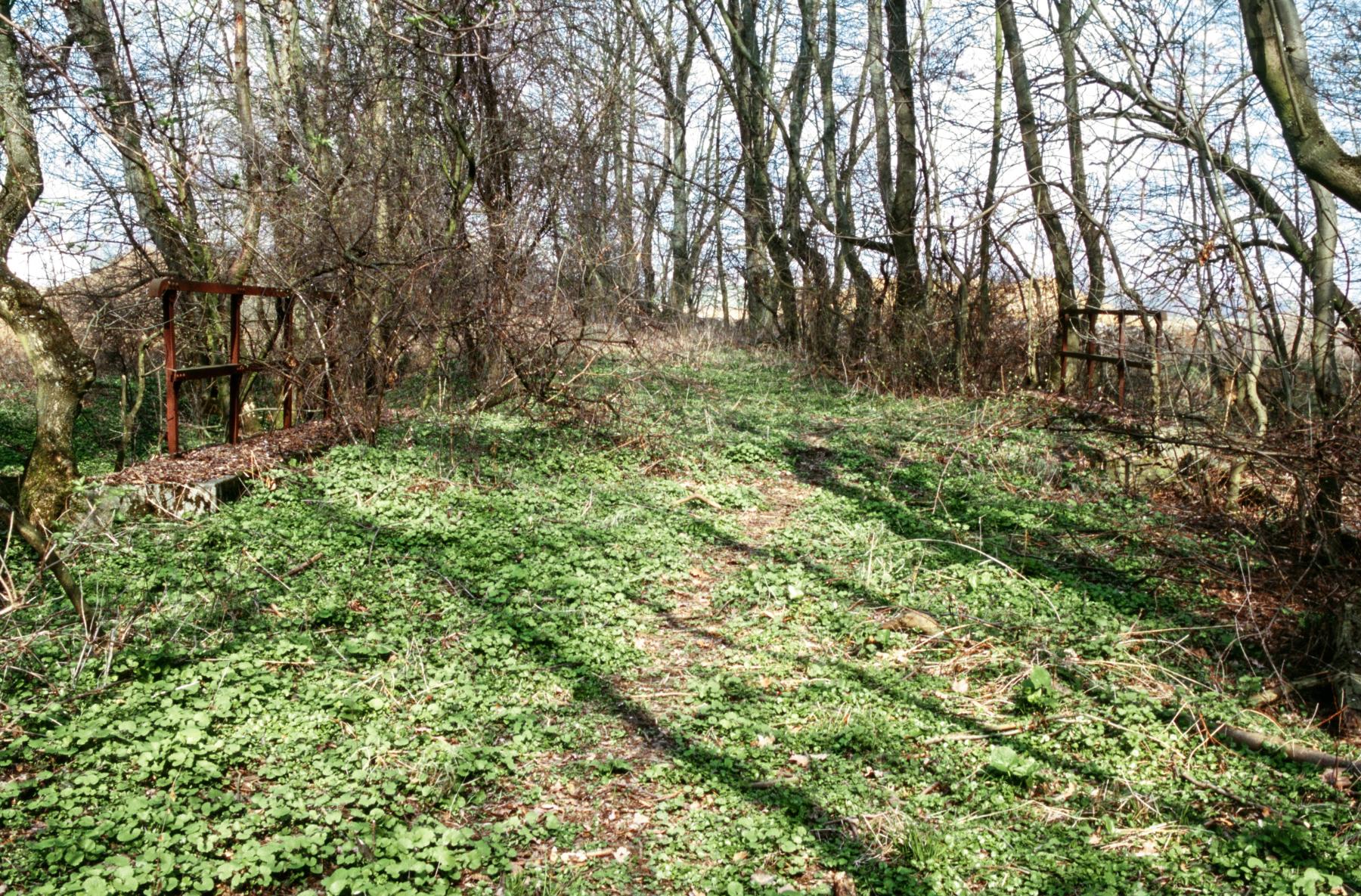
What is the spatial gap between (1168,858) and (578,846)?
2.16 meters

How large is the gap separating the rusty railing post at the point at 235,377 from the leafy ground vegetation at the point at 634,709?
1103 mm

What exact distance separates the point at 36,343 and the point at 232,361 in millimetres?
1463

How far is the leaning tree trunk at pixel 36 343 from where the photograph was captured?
6.23 meters

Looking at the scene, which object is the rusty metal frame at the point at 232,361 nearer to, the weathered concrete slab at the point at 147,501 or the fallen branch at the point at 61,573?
the weathered concrete slab at the point at 147,501

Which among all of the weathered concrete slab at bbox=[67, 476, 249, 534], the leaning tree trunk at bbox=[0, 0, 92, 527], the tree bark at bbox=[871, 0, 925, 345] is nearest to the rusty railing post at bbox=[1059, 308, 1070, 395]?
the tree bark at bbox=[871, 0, 925, 345]

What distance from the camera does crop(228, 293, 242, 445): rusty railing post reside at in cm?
752

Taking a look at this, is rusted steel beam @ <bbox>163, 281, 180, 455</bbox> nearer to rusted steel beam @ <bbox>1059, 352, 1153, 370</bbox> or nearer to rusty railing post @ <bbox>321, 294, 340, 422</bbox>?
rusty railing post @ <bbox>321, 294, 340, 422</bbox>

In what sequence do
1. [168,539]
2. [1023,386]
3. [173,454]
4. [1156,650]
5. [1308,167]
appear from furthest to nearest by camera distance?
[1023,386] → [173,454] → [168,539] → [1156,650] → [1308,167]

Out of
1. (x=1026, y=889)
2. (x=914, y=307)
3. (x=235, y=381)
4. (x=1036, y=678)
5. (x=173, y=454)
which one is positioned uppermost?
(x=914, y=307)

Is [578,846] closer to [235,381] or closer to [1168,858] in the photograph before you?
[1168,858]

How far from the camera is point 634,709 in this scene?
4.46 meters

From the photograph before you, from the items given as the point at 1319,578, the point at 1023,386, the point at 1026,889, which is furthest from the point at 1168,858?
the point at 1023,386

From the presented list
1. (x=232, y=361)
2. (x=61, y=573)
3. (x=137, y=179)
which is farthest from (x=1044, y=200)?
(x=61, y=573)

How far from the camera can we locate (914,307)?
13.3m
